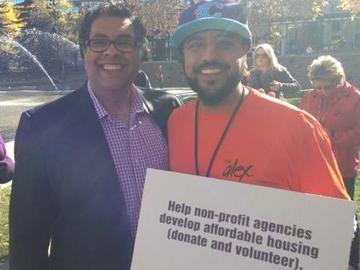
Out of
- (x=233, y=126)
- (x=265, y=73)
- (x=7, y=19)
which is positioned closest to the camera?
(x=233, y=126)

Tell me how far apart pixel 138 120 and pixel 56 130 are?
0.43 meters

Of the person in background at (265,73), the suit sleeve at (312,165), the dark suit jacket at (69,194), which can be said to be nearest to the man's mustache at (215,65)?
the suit sleeve at (312,165)

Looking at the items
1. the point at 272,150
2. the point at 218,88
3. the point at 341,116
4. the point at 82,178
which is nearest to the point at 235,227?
the point at 272,150

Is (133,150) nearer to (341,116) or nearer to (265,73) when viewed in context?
(341,116)

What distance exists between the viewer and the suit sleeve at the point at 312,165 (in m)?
2.00

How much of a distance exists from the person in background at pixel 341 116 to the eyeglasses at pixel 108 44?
9.47 feet

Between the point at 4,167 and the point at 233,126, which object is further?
the point at 4,167

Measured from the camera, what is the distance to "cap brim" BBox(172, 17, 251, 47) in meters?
2.24

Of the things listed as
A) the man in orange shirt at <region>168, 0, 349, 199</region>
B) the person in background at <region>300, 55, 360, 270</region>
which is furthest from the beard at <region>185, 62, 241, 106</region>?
the person in background at <region>300, 55, 360, 270</region>

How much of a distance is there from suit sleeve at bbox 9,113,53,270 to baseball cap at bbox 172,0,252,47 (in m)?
0.78

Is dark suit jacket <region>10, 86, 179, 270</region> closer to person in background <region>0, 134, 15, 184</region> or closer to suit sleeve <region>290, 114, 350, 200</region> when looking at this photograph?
suit sleeve <region>290, 114, 350, 200</region>

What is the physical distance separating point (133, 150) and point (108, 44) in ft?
1.71

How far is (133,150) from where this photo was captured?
7.89ft

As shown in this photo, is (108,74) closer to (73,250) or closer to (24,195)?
(24,195)
